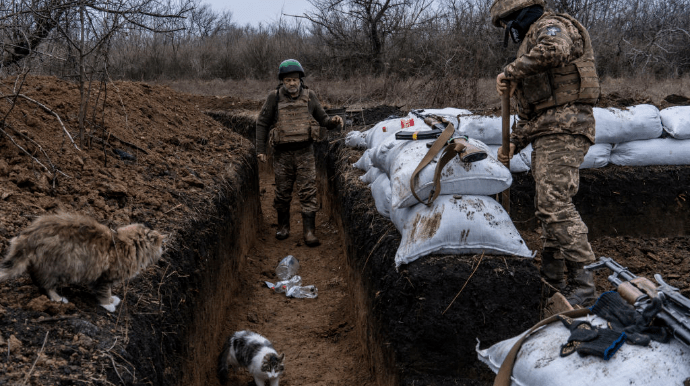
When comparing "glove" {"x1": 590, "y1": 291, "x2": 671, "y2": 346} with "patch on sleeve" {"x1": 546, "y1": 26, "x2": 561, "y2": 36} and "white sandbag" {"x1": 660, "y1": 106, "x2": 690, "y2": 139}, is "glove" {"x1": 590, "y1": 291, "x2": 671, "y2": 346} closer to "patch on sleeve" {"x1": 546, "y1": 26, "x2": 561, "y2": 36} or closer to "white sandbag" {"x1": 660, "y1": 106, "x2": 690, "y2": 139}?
"patch on sleeve" {"x1": 546, "y1": 26, "x2": 561, "y2": 36}

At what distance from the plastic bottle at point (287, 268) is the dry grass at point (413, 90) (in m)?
3.99

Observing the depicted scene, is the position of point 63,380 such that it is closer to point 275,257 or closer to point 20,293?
point 20,293

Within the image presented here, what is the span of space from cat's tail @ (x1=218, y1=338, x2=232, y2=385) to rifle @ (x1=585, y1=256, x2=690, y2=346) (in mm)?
2920

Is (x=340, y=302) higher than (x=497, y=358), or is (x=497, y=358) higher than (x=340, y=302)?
(x=497, y=358)

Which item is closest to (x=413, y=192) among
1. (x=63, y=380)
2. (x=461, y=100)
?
(x=63, y=380)

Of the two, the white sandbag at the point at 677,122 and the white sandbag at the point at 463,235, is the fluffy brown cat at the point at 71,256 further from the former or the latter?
the white sandbag at the point at 677,122

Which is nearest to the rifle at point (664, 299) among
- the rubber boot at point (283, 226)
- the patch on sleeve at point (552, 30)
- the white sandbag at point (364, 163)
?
the patch on sleeve at point (552, 30)

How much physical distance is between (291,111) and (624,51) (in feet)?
39.9

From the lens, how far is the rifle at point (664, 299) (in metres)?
1.57

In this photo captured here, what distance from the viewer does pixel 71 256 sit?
241cm

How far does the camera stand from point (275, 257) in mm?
6727

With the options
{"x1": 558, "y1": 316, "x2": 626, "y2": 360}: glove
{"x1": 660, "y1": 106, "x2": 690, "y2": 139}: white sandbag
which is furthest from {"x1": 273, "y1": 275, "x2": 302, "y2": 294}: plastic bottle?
{"x1": 660, "y1": 106, "x2": 690, "y2": 139}: white sandbag

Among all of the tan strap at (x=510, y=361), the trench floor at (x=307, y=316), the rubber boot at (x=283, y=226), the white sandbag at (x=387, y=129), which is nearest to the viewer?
the tan strap at (x=510, y=361)

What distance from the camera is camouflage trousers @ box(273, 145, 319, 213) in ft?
22.7
